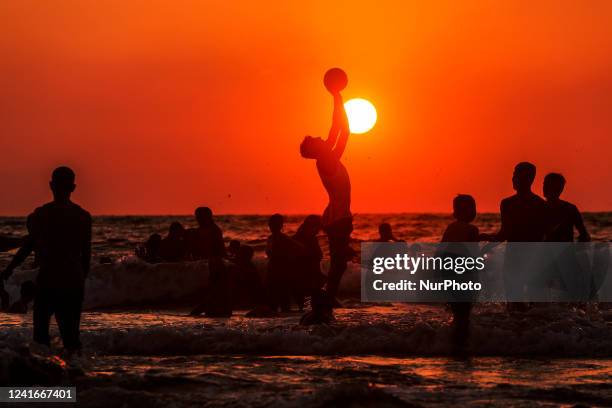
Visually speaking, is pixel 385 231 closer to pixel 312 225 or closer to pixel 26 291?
pixel 312 225

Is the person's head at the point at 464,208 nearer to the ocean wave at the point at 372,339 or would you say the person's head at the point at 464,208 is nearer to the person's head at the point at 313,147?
the ocean wave at the point at 372,339

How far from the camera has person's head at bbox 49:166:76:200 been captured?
29.8 feet

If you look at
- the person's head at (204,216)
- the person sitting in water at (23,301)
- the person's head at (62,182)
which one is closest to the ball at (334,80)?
the person's head at (204,216)

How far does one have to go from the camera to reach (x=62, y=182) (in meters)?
9.11

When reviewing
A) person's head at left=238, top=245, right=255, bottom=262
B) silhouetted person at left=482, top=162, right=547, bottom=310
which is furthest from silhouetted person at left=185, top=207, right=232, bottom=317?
silhouetted person at left=482, top=162, right=547, bottom=310

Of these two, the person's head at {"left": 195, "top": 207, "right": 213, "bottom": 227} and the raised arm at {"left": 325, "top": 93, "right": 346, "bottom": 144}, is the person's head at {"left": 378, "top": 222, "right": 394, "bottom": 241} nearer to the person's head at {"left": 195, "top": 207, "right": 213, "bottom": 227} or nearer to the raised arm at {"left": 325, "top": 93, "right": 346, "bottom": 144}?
the person's head at {"left": 195, "top": 207, "right": 213, "bottom": 227}

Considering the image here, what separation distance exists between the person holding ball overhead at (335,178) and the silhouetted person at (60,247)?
3952mm

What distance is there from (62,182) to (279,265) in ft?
22.9

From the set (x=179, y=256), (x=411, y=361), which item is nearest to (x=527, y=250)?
(x=411, y=361)

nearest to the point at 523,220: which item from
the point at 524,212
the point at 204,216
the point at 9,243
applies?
the point at 524,212

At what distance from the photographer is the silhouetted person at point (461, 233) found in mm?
11023

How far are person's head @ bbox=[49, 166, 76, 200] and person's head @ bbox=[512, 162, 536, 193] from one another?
19.4ft

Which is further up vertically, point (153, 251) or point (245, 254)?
point (245, 254)

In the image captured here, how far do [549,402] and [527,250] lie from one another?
4884 millimetres
